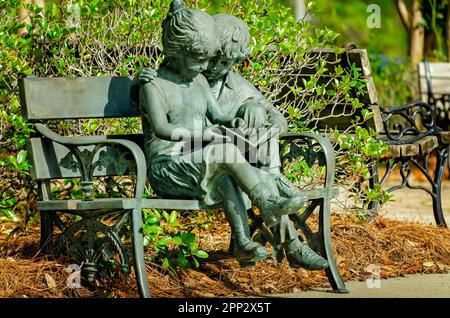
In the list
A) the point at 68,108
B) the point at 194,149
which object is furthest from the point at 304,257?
the point at 68,108

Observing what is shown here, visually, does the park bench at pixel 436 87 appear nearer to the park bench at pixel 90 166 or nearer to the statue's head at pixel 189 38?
the park bench at pixel 90 166

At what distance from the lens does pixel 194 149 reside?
518 centimetres

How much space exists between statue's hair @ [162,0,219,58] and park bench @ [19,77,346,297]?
548 millimetres

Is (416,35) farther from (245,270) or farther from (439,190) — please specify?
(245,270)

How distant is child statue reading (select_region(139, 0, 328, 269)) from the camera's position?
4.99 metres

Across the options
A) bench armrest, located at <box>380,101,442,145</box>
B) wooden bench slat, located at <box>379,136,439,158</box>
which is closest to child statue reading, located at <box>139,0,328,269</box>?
wooden bench slat, located at <box>379,136,439,158</box>

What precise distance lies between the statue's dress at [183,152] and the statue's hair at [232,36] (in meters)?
0.23

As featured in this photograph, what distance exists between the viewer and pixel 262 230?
5629 millimetres

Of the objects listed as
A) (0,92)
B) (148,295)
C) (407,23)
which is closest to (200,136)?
(148,295)

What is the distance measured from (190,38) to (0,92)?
165 cm

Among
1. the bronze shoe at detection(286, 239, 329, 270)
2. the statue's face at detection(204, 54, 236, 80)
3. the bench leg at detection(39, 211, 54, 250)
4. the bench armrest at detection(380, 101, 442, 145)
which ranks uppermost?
the statue's face at detection(204, 54, 236, 80)

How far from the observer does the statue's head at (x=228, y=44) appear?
5.44 meters

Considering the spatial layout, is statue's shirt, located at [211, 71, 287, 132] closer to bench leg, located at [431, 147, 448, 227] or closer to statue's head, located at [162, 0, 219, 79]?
statue's head, located at [162, 0, 219, 79]
